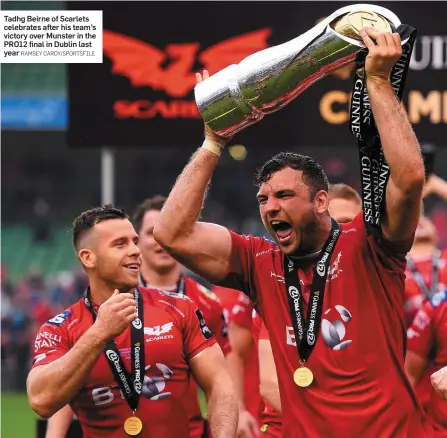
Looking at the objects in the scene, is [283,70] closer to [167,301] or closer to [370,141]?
[370,141]

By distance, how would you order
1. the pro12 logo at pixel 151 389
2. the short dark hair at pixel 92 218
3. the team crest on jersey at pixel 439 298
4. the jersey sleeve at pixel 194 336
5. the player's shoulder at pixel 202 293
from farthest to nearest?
the player's shoulder at pixel 202 293 → the team crest on jersey at pixel 439 298 → the short dark hair at pixel 92 218 → the jersey sleeve at pixel 194 336 → the pro12 logo at pixel 151 389

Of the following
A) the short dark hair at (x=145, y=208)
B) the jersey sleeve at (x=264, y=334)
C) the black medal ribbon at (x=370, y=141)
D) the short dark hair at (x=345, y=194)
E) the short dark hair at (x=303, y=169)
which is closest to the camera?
the black medal ribbon at (x=370, y=141)

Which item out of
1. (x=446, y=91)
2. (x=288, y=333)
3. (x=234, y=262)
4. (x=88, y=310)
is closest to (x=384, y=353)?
(x=288, y=333)

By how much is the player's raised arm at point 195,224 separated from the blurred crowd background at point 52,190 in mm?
18636

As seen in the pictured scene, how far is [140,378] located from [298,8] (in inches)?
131

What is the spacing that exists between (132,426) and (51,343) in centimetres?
56

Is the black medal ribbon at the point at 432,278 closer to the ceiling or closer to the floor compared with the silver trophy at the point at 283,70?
closer to the floor

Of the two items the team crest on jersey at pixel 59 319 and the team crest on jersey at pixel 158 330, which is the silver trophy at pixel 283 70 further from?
the team crest on jersey at pixel 59 319

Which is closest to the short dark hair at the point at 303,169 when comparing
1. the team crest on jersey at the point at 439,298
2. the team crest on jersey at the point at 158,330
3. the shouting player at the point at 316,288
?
the shouting player at the point at 316,288

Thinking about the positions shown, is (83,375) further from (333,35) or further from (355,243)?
(333,35)

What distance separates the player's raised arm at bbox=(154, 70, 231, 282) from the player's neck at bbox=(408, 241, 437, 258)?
116 inches

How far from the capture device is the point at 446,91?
771 cm

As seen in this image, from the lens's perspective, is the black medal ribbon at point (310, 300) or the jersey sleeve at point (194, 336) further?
the jersey sleeve at point (194, 336)

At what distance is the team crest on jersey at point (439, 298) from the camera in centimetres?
619
